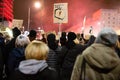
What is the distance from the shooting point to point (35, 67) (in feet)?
13.4

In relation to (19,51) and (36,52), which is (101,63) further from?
(19,51)

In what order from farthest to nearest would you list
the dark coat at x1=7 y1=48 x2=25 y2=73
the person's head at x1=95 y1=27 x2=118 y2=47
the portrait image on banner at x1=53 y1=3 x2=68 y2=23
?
the portrait image on banner at x1=53 y1=3 x2=68 y2=23
the dark coat at x1=7 y1=48 x2=25 y2=73
the person's head at x1=95 y1=27 x2=118 y2=47

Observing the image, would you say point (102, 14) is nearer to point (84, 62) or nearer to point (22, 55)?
point (22, 55)

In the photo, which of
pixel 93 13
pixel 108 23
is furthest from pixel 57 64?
pixel 93 13

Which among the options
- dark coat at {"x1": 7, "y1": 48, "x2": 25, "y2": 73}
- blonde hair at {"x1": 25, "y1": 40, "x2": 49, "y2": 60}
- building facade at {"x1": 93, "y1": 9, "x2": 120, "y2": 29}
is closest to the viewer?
blonde hair at {"x1": 25, "y1": 40, "x2": 49, "y2": 60}

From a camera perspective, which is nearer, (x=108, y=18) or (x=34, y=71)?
(x=34, y=71)

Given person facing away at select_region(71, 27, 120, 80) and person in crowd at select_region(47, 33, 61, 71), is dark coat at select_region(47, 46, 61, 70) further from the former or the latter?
person facing away at select_region(71, 27, 120, 80)

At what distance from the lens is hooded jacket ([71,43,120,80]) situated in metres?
4.25

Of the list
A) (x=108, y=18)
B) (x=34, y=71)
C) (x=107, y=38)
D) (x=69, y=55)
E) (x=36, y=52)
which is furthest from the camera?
(x=108, y=18)

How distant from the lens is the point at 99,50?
431 centimetres

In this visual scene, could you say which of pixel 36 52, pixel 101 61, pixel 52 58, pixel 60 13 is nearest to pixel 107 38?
pixel 101 61

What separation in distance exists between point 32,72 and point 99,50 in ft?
2.84

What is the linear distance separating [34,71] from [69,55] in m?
3.66

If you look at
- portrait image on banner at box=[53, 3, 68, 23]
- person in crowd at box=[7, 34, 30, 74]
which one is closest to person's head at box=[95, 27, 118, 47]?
person in crowd at box=[7, 34, 30, 74]
